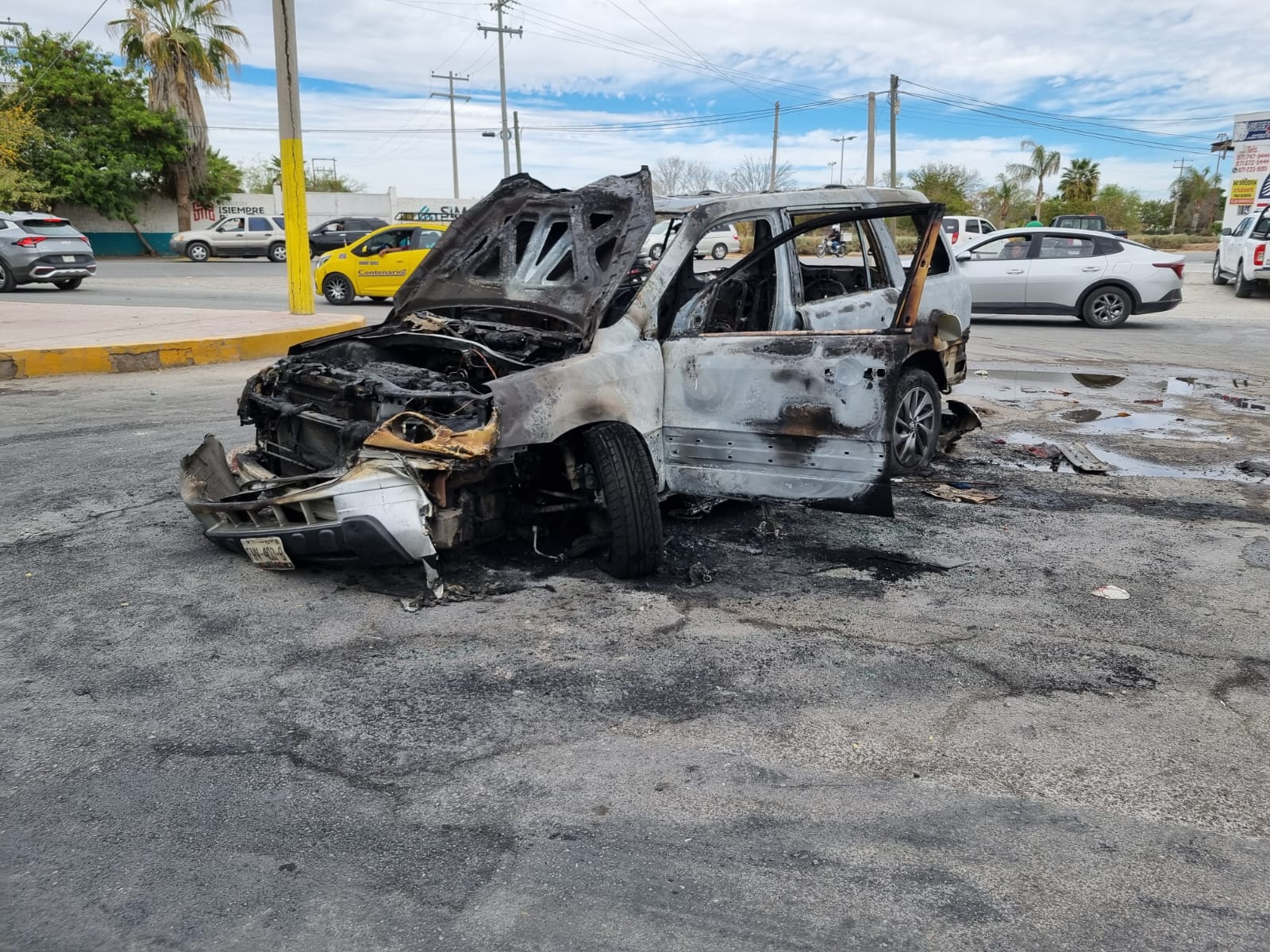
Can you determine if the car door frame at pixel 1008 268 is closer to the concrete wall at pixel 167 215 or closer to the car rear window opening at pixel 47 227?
the car rear window opening at pixel 47 227

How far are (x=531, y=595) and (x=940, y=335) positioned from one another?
2815 millimetres

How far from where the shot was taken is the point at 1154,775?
9.59 feet

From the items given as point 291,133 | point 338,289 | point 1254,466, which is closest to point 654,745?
point 1254,466

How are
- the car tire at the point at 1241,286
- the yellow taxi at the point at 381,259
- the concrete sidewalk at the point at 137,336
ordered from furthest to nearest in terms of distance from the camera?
the car tire at the point at 1241,286, the yellow taxi at the point at 381,259, the concrete sidewalk at the point at 137,336

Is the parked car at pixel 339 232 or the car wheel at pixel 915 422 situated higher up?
the parked car at pixel 339 232

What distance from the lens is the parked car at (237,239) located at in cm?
3397

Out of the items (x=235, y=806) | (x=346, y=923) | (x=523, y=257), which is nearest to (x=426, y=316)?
(x=523, y=257)

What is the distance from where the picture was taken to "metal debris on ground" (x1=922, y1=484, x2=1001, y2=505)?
19.4ft

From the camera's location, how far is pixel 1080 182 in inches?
2709

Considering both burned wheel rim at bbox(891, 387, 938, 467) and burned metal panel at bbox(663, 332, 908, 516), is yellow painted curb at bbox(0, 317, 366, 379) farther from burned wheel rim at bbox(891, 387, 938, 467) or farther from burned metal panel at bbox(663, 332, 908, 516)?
burned wheel rim at bbox(891, 387, 938, 467)

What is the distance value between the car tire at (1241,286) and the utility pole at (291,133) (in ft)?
58.9

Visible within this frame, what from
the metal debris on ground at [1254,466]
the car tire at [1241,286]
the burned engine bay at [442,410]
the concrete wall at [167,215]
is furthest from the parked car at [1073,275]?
the concrete wall at [167,215]

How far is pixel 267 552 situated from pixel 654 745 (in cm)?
210

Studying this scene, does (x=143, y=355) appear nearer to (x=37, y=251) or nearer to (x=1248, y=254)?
(x=37, y=251)
